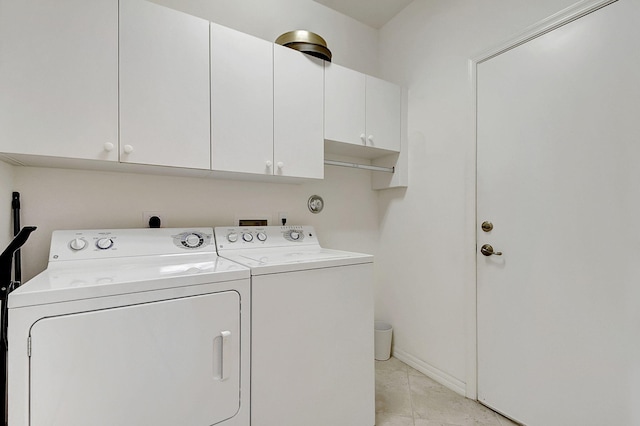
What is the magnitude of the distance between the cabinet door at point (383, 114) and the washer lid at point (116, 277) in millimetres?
1398

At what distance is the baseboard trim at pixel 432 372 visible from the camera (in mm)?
1938

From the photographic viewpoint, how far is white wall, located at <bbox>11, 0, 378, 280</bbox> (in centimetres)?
145

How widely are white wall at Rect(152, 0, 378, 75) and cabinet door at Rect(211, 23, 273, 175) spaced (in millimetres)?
481

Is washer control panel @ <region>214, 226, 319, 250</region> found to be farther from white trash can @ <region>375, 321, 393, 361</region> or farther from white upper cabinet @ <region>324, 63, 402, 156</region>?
white trash can @ <region>375, 321, 393, 361</region>

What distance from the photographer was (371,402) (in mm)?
1594

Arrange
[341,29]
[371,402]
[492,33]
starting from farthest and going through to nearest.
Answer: [341,29]
[492,33]
[371,402]

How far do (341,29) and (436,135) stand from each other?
122 cm

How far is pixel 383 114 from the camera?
2205 mm

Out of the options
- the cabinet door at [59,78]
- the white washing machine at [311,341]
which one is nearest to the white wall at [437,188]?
the white washing machine at [311,341]

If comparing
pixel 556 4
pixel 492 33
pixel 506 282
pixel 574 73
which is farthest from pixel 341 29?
pixel 506 282

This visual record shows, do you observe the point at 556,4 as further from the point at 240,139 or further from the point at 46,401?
the point at 46,401

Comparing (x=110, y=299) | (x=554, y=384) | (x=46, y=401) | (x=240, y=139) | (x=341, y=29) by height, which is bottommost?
(x=554, y=384)

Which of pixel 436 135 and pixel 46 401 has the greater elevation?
pixel 436 135

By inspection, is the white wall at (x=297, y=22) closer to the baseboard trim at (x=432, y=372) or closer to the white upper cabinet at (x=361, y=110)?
the white upper cabinet at (x=361, y=110)
